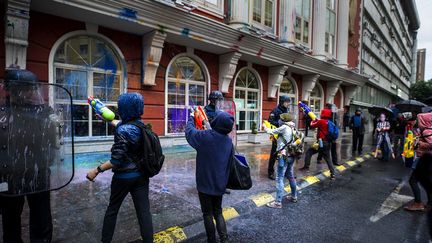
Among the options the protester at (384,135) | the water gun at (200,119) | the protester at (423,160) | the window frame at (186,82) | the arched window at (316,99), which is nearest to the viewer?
the protester at (423,160)

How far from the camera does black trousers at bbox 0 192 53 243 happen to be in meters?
2.38

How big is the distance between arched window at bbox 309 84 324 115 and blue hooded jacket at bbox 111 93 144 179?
14237 mm

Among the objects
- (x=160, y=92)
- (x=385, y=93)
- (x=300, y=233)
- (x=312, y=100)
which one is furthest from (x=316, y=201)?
(x=385, y=93)

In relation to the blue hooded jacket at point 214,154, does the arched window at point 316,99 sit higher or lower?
higher

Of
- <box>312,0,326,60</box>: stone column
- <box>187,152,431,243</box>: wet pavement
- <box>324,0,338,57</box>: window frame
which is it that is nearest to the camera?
<box>187,152,431,243</box>: wet pavement

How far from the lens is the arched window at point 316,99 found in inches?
611

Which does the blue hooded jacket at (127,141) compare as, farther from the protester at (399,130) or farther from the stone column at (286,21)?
the stone column at (286,21)

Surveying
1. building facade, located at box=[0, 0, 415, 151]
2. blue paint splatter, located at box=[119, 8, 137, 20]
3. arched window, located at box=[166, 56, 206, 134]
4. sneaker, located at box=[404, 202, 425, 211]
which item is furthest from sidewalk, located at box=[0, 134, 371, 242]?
blue paint splatter, located at box=[119, 8, 137, 20]

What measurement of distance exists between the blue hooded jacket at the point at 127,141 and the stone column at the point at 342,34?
15743mm

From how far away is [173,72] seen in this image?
862 centimetres

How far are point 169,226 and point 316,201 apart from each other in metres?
2.78

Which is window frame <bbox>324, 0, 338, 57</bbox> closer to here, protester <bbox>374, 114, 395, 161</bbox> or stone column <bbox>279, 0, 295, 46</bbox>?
stone column <bbox>279, 0, 295, 46</bbox>

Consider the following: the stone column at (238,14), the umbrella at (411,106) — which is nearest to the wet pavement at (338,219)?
the umbrella at (411,106)

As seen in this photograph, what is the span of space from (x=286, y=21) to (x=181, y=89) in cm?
583
